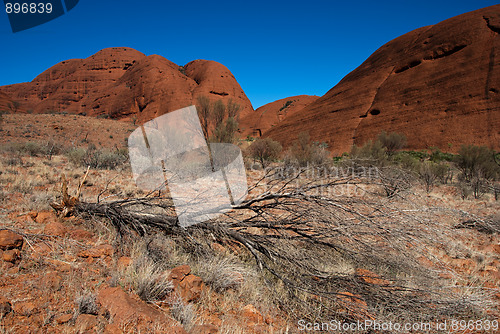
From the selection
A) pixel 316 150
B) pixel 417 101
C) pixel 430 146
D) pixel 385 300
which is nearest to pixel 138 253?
pixel 385 300

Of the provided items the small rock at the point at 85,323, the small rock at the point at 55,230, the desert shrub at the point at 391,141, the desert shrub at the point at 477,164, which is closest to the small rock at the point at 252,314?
the small rock at the point at 85,323

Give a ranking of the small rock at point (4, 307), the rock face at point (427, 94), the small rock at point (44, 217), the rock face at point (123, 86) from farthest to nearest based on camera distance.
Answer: the rock face at point (123, 86)
the rock face at point (427, 94)
the small rock at point (44, 217)
the small rock at point (4, 307)

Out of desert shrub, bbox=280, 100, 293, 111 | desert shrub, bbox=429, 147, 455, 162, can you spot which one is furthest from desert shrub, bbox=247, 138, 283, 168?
desert shrub, bbox=280, 100, 293, 111

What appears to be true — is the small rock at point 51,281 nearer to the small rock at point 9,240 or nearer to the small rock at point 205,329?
the small rock at point 9,240

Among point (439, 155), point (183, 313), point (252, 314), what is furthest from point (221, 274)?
point (439, 155)

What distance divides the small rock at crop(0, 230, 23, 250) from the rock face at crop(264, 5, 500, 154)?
31.1 m

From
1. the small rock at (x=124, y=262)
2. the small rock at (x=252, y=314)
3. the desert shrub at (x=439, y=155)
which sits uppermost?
the small rock at (x=124, y=262)

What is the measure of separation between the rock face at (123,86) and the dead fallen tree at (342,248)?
1719 inches

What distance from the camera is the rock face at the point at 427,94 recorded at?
24969 mm

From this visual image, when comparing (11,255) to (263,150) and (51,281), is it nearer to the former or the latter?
(51,281)

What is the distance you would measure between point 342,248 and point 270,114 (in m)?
55.9

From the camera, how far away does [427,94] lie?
29.0 meters

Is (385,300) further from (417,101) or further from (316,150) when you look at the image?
(417,101)

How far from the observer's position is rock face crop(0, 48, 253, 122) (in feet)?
149
